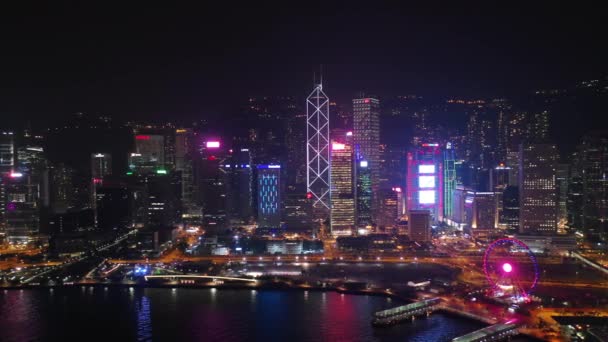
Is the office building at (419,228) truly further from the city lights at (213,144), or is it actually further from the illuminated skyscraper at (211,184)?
the city lights at (213,144)

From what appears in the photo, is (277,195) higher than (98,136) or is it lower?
lower

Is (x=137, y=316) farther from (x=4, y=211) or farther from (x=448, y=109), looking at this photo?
(x=448, y=109)

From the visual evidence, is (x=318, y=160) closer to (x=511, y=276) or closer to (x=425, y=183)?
(x=425, y=183)

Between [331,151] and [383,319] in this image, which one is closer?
[383,319]

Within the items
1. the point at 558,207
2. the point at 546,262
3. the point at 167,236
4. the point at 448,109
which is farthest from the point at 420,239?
the point at 448,109

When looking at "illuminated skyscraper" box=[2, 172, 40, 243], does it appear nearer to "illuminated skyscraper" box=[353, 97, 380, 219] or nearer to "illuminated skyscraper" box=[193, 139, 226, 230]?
"illuminated skyscraper" box=[193, 139, 226, 230]
